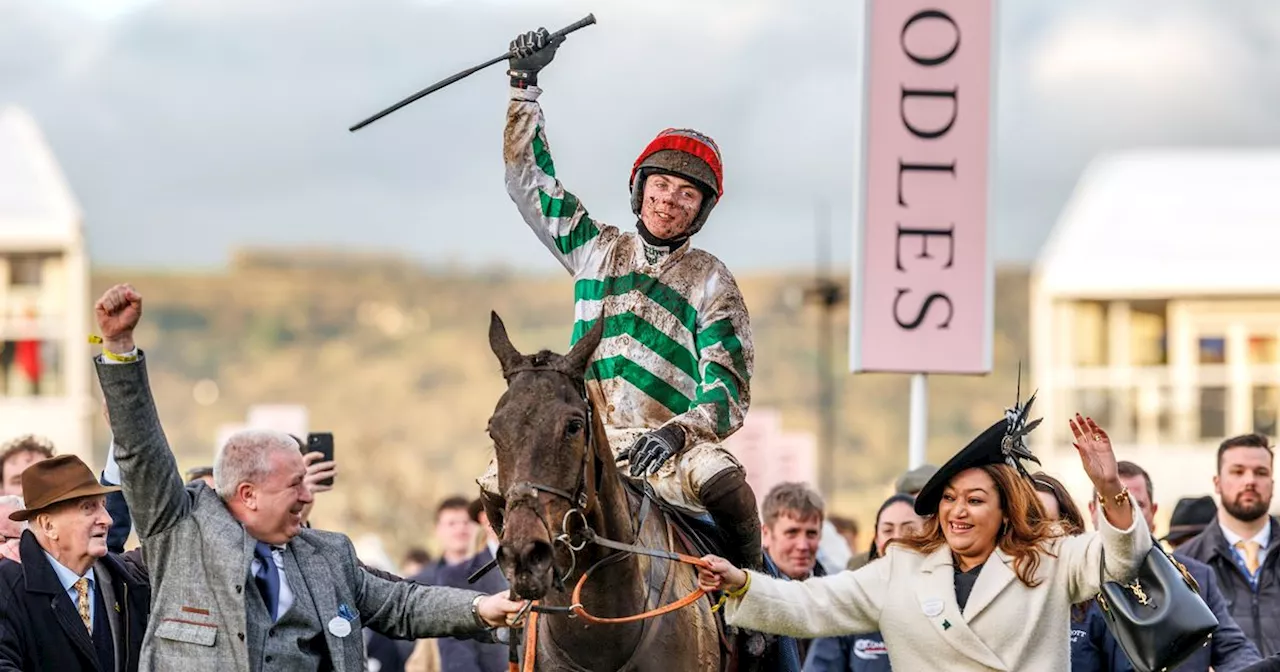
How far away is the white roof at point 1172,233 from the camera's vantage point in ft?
151

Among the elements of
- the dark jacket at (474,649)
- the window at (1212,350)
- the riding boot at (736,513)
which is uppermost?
the window at (1212,350)

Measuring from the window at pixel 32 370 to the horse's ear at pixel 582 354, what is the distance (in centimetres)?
4087

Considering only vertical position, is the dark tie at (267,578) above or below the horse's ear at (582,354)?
below

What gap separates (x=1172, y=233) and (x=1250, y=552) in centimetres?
3612

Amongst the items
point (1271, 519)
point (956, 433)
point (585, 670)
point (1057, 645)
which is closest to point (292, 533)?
point (585, 670)

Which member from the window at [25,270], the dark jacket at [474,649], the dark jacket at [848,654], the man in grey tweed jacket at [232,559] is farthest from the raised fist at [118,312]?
the window at [25,270]

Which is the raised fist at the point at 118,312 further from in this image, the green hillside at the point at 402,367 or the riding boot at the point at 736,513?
the green hillside at the point at 402,367

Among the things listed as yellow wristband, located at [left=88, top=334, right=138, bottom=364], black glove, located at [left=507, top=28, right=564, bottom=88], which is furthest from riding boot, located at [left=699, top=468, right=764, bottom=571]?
yellow wristband, located at [left=88, top=334, right=138, bottom=364]

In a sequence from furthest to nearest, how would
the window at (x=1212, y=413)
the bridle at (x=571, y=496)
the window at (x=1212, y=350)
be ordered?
the window at (x=1212, y=350)
the window at (x=1212, y=413)
the bridle at (x=571, y=496)

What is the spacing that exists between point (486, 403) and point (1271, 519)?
4538 cm

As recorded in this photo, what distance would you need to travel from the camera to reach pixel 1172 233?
153 ft

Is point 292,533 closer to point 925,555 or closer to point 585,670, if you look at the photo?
point 585,670

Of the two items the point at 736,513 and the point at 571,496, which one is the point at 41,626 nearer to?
the point at 571,496

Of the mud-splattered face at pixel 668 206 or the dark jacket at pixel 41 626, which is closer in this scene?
the dark jacket at pixel 41 626
